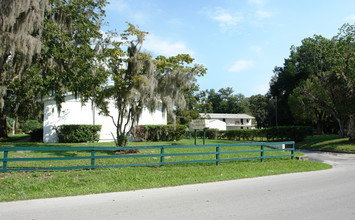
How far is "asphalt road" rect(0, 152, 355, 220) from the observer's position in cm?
525

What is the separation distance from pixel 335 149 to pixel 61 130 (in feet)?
69.5

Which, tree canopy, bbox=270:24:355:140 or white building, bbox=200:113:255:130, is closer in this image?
tree canopy, bbox=270:24:355:140

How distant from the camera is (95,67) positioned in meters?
14.4

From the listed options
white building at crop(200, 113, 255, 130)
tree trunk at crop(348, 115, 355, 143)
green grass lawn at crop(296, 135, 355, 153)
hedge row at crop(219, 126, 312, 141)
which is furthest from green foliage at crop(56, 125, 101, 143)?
white building at crop(200, 113, 255, 130)

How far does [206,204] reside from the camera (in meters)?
6.10

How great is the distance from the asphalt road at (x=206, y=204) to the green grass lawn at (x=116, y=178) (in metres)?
0.60

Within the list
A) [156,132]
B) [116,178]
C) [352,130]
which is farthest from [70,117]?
[352,130]

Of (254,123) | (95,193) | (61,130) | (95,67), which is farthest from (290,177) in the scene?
(254,123)

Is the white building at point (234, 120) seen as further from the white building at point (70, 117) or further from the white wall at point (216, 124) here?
the white building at point (70, 117)

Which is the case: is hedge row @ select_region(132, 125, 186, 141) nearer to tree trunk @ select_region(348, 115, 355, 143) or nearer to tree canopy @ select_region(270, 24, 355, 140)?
tree canopy @ select_region(270, 24, 355, 140)

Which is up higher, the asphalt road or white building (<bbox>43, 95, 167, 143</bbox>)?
white building (<bbox>43, 95, 167, 143</bbox>)

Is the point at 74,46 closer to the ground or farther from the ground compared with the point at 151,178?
farther from the ground

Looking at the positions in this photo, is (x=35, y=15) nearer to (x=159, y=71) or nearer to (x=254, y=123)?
(x=159, y=71)

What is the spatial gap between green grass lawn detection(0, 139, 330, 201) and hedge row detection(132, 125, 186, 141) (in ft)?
34.3
